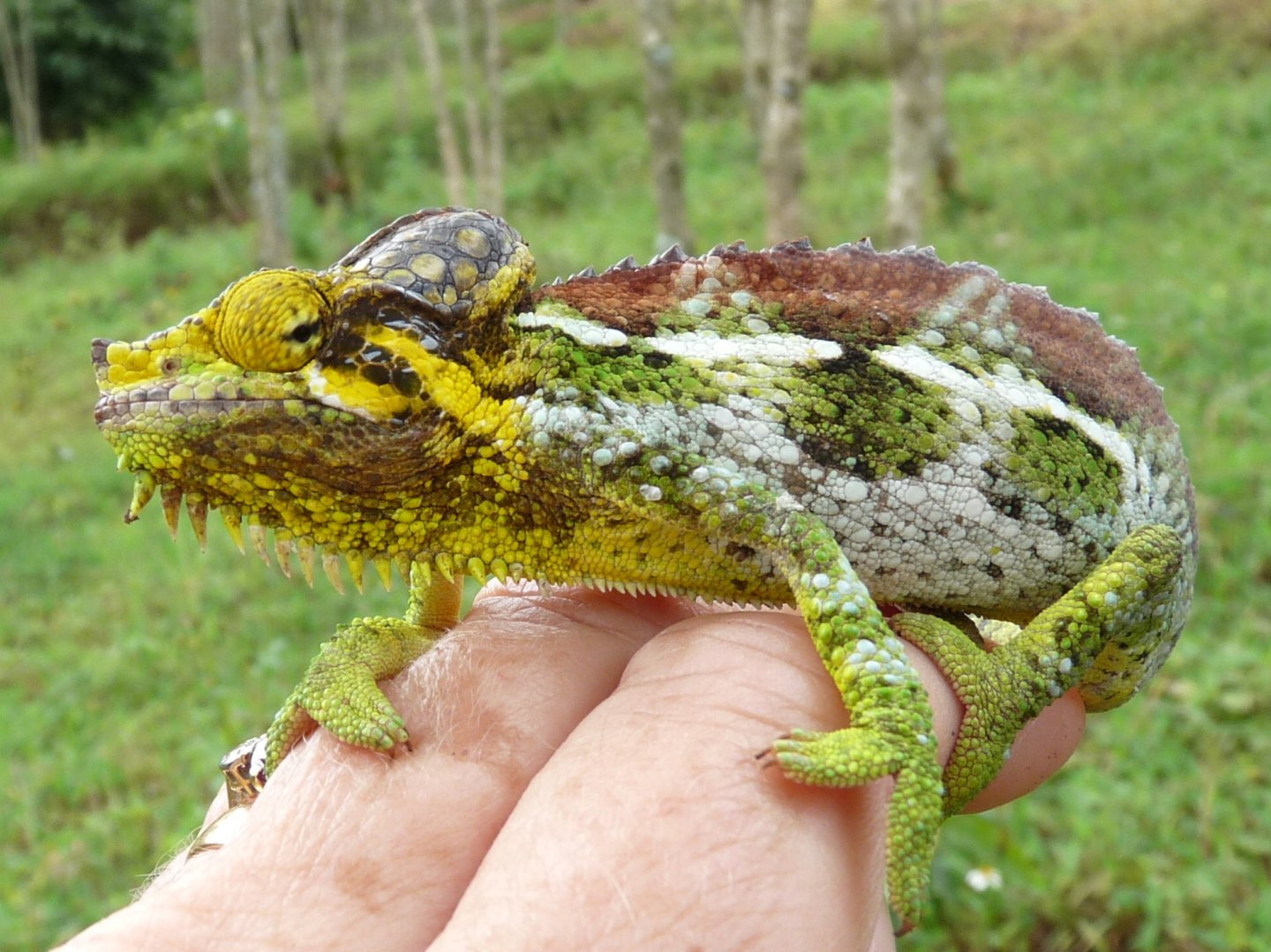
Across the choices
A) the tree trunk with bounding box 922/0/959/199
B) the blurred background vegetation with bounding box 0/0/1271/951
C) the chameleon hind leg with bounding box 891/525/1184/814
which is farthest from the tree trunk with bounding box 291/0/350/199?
the chameleon hind leg with bounding box 891/525/1184/814

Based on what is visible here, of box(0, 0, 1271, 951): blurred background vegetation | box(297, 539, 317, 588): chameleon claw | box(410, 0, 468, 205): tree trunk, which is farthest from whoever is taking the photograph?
box(410, 0, 468, 205): tree trunk

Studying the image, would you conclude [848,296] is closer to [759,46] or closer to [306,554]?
[306,554]

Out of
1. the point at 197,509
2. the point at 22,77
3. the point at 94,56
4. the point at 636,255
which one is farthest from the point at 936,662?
the point at 94,56

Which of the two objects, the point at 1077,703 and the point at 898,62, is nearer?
the point at 1077,703

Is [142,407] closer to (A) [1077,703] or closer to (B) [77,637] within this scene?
(A) [1077,703]

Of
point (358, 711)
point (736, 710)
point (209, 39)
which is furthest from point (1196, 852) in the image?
point (209, 39)

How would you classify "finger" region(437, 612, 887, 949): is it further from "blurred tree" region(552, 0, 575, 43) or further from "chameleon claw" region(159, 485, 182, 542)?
"blurred tree" region(552, 0, 575, 43)
